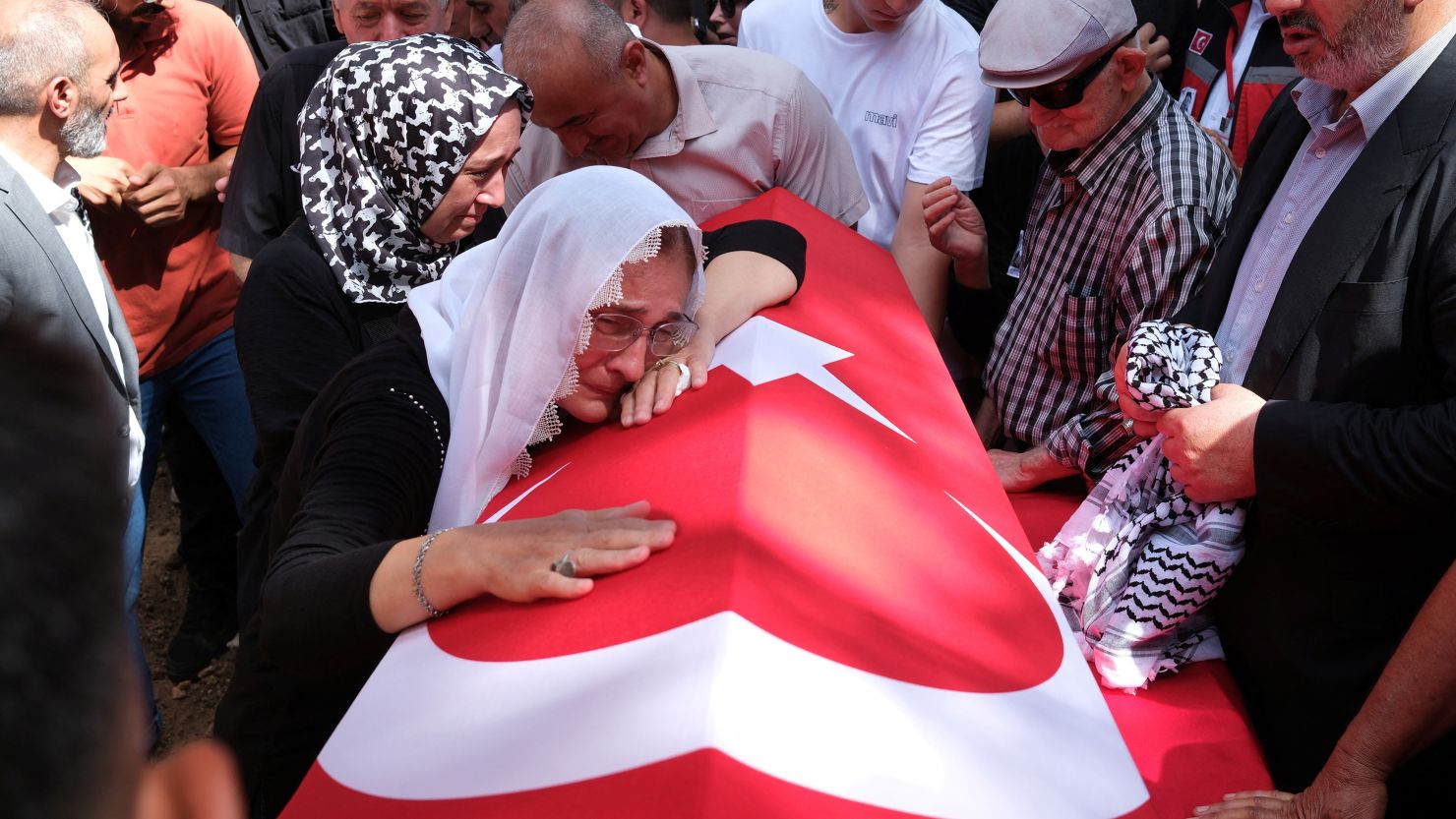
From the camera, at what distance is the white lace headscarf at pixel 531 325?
1743 mm

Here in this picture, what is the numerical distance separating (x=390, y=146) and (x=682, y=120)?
2.99 ft

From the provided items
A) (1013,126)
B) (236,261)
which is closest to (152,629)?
(236,261)

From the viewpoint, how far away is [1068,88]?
2.42 meters

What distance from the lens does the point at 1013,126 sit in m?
3.38

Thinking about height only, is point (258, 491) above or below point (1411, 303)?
below

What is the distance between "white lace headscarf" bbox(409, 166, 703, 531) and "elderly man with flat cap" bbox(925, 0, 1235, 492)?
1.05 metres

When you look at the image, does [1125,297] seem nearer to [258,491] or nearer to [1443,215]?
[1443,215]

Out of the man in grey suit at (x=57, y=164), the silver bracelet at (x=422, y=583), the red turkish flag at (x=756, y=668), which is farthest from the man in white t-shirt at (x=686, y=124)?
the silver bracelet at (x=422, y=583)

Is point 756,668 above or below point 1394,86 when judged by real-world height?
below

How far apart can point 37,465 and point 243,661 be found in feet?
4.83

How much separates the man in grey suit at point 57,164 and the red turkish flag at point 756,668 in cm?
124

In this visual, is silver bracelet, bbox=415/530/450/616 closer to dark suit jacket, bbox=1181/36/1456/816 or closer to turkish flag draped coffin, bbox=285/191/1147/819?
turkish flag draped coffin, bbox=285/191/1147/819

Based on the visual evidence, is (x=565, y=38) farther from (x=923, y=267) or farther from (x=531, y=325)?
(x=531, y=325)

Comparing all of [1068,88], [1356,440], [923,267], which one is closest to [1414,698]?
[1356,440]
